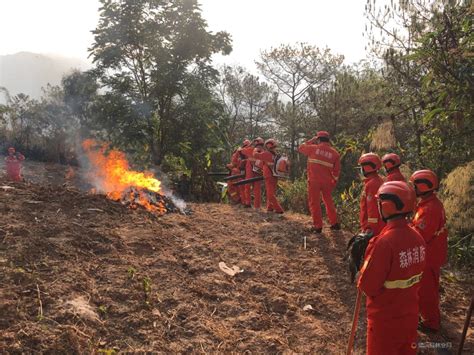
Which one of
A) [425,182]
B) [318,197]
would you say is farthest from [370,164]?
[318,197]

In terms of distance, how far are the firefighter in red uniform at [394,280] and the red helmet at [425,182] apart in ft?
5.45

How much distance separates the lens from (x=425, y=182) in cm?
480

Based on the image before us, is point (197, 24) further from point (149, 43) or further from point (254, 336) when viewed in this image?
point (254, 336)

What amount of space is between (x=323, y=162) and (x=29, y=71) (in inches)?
6451

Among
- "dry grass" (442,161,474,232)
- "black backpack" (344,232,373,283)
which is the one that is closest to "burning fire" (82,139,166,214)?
"black backpack" (344,232,373,283)

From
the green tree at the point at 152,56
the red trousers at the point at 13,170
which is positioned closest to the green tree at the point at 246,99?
the green tree at the point at 152,56

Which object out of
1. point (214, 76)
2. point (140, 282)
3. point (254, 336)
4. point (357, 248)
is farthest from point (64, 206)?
point (214, 76)

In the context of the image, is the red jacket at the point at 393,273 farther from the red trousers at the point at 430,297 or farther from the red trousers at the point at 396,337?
the red trousers at the point at 430,297

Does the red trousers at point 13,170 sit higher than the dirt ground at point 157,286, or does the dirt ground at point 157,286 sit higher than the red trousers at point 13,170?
the red trousers at point 13,170

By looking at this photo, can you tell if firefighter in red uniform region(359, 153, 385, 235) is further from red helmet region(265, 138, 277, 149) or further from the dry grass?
red helmet region(265, 138, 277, 149)

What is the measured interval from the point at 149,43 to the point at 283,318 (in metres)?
13.7

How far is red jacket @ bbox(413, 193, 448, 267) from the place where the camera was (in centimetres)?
471

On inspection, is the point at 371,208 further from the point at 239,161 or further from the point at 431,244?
the point at 239,161

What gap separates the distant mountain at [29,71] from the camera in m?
125
